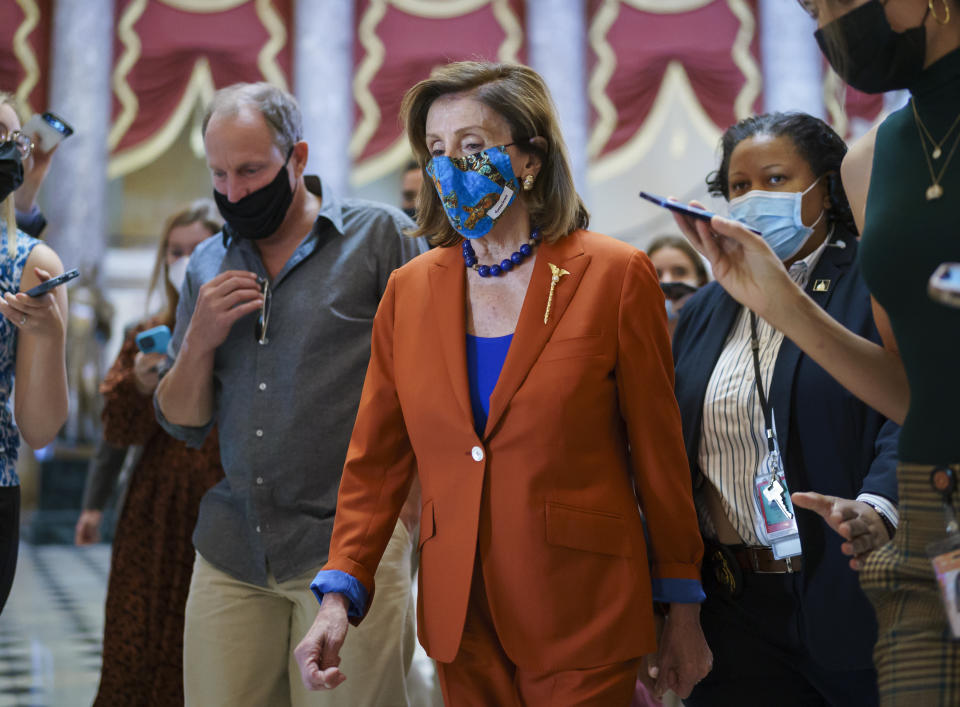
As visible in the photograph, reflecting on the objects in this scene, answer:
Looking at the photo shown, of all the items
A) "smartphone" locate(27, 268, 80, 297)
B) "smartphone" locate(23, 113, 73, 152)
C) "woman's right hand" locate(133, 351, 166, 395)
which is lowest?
"woman's right hand" locate(133, 351, 166, 395)

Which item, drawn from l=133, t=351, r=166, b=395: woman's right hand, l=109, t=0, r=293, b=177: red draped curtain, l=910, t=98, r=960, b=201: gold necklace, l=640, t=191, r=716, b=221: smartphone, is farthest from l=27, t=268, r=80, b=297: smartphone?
l=109, t=0, r=293, b=177: red draped curtain

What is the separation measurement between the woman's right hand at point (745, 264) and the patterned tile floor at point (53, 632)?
4.40m

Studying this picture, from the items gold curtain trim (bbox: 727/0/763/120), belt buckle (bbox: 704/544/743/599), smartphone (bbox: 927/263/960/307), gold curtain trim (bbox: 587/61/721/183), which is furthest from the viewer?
gold curtain trim (bbox: 587/61/721/183)

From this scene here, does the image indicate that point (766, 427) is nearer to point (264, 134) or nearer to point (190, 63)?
point (264, 134)

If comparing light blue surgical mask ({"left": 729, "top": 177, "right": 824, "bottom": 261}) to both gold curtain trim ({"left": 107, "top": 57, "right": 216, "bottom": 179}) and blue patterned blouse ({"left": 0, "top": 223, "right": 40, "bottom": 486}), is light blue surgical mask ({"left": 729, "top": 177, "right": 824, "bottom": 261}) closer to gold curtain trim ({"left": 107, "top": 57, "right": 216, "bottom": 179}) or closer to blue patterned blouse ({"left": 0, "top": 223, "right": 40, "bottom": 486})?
blue patterned blouse ({"left": 0, "top": 223, "right": 40, "bottom": 486})

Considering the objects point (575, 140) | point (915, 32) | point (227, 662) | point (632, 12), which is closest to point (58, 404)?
point (227, 662)

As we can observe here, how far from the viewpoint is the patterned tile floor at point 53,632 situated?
5.37 meters

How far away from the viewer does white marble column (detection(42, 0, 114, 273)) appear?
12.7 m

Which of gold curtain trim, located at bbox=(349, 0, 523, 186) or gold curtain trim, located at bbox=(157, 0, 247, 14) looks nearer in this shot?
gold curtain trim, located at bbox=(157, 0, 247, 14)

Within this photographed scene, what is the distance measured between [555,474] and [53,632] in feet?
19.4

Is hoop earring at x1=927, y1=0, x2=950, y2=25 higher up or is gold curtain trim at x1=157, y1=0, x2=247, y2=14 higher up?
gold curtain trim at x1=157, y1=0, x2=247, y2=14

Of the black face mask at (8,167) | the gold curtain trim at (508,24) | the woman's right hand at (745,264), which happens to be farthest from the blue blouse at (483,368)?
the gold curtain trim at (508,24)

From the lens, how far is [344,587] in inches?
83.7

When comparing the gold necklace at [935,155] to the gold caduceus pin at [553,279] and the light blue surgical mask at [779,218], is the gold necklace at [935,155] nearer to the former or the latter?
the gold caduceus pin at [553,279]
